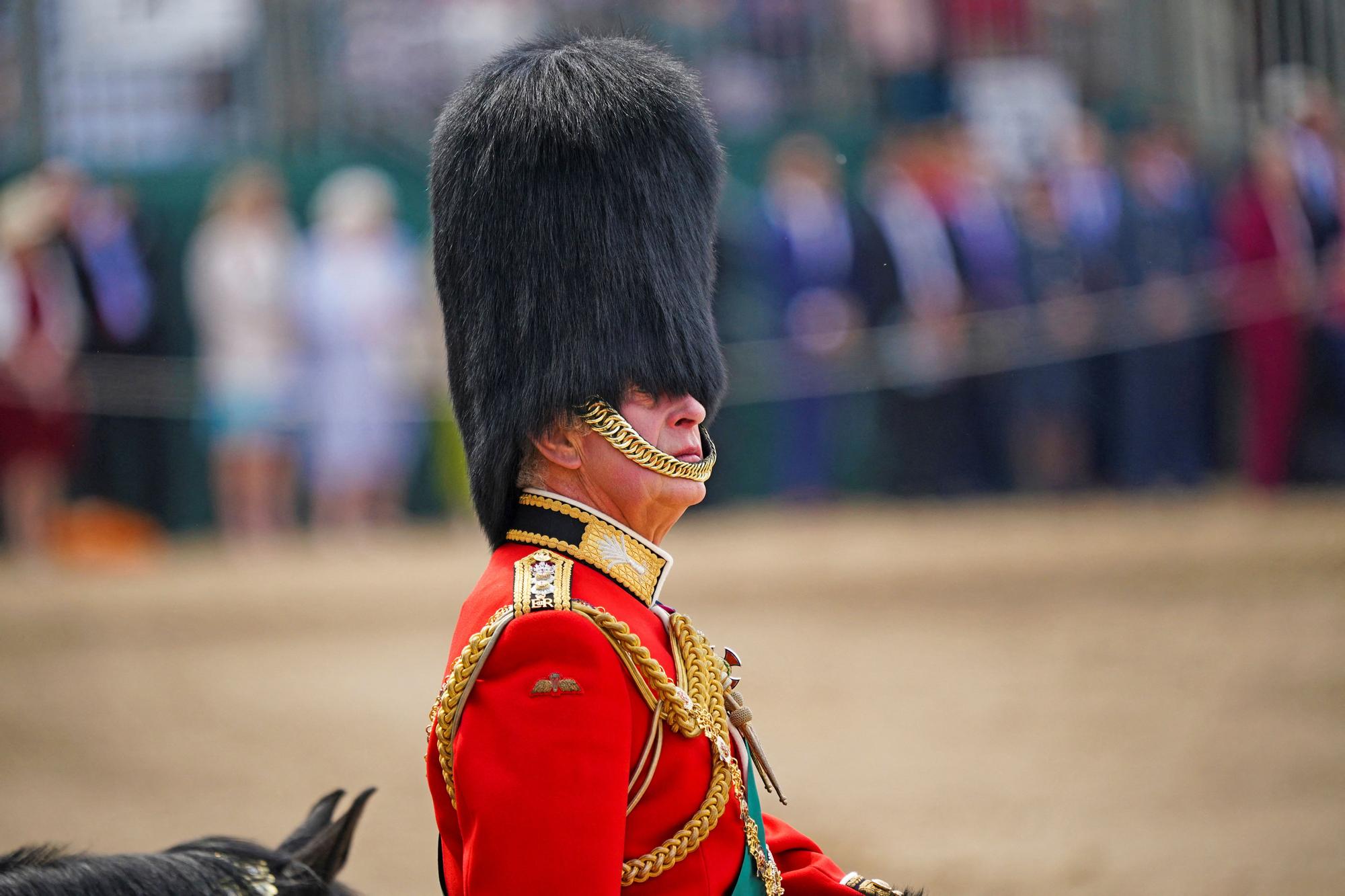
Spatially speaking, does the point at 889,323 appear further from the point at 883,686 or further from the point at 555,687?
the point at 555,687

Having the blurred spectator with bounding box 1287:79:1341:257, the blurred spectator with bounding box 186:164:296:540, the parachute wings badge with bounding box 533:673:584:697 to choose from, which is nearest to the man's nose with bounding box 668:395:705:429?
the parachute wings badge with bounding box 533:673:584:697

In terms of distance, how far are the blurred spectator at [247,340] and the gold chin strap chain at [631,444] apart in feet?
29.2

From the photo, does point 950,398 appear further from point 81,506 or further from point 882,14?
point 81,506

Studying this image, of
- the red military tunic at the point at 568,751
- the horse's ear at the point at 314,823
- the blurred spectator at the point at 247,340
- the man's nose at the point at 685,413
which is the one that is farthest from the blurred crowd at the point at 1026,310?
the red military tunic at the point at 568,751

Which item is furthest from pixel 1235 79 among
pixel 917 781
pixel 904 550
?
pixel 917 781

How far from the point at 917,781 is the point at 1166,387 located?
604 centimetres

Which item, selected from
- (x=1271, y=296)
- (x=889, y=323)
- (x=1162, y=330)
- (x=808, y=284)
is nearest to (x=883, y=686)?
(x=808, y=284)

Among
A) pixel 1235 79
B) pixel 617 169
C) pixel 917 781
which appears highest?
pixel 1235 79

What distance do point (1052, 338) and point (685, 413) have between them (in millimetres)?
9644

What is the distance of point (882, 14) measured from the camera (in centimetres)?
1187

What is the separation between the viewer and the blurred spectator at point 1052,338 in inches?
449

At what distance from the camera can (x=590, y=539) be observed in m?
2.13

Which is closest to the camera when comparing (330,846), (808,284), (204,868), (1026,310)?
(204,868)

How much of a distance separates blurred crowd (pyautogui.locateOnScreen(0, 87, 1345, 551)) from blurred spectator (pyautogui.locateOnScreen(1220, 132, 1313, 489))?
0.02 meters
